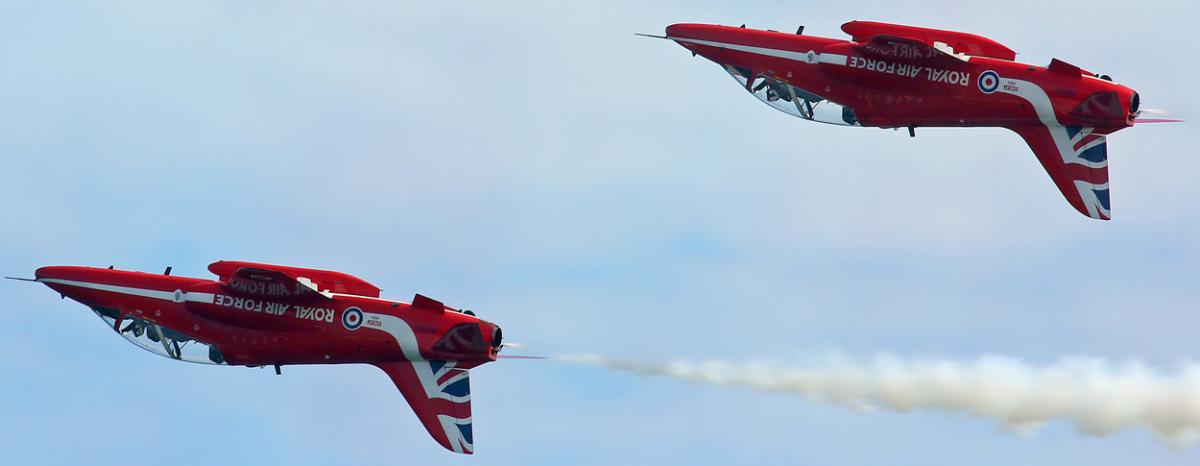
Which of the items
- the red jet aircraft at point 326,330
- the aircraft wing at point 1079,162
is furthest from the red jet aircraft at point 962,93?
the red jet aircraft at point 326,330

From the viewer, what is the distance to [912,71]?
92125mm

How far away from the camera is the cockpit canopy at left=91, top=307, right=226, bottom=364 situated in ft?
305

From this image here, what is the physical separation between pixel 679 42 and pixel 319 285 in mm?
16546

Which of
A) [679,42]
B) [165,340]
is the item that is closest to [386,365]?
[165,340]

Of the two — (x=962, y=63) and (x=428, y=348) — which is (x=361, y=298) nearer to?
(x=428, y=348)

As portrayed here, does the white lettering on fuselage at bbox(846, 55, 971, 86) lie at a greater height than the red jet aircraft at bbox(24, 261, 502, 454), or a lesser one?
greater

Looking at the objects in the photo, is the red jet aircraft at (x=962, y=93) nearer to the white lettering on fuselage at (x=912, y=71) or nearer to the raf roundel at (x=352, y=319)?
the white lettering on fuselage at (x=912, y=71)

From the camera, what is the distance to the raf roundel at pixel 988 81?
91.5 meters

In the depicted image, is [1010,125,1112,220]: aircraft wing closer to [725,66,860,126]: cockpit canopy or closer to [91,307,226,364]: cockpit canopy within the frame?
[725,66,860,126]: cockpit canopy

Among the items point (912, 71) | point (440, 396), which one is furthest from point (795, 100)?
point (440, 396)

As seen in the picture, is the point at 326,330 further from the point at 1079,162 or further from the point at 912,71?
the point at 1079,162

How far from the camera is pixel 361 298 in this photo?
9181 centimetres

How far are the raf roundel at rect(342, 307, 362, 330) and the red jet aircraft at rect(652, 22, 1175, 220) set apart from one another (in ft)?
57.6

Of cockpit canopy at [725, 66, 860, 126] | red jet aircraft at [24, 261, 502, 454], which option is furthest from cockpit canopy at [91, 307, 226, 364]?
cockpit canopy at [725, 66, 860, 126]
